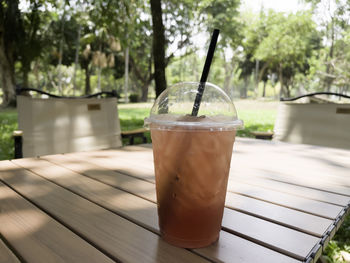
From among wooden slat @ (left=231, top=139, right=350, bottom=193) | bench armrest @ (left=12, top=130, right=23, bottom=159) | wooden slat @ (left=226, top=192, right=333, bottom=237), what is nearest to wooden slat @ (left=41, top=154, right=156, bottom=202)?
wooden slat @ (left=226, top=192, right=333, bottom=237)

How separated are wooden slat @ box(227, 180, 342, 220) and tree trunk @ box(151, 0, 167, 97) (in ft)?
9.57

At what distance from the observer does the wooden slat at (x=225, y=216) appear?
777 millimetres

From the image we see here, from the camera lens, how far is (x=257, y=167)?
1.58 meters

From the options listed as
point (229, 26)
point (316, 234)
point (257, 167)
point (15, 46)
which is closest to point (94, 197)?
point (316, 234)

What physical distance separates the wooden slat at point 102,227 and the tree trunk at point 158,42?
3002mm

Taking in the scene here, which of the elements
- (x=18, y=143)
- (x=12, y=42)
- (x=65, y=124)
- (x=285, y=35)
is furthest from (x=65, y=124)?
(x=285, y=35)

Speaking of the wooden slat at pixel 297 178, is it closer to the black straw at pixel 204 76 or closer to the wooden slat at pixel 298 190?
the wooden slat at pixel 298 190

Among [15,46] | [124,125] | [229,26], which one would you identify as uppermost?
[229,26]

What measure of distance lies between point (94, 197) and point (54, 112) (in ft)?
5.67

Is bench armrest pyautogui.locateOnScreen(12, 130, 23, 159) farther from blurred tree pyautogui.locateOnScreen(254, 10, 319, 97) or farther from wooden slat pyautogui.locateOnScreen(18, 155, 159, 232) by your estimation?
blurred tree pyautogui.locateOnScreen(254, 10, 319, 97)

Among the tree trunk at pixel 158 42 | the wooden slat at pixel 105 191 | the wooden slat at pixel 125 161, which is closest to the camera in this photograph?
the wooden slat at pixel 105 191

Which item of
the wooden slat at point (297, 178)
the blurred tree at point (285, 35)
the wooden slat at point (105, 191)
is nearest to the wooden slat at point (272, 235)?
the wooden slat at point (105, 191)

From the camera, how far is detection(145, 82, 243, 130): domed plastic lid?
75 cm

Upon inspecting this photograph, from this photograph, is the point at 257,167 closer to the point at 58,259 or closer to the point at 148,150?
the point at 148,150
